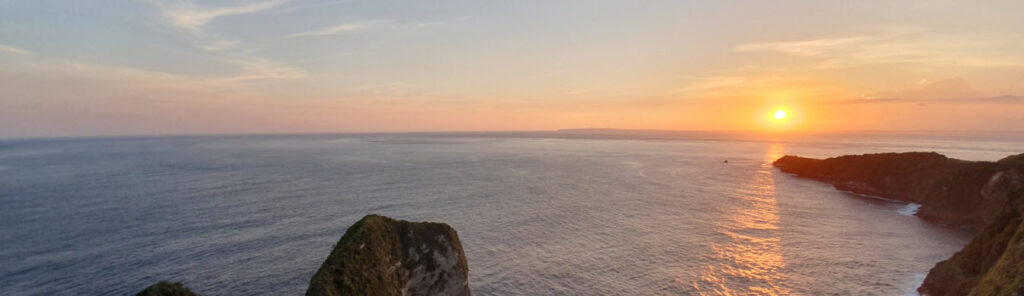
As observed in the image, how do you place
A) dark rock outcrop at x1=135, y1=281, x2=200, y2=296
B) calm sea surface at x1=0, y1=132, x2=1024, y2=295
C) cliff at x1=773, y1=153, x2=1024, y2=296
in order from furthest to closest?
calm sea surface at x1=0, y1=132, x2=1024, y2=295
cliff at x1=773, y1=153, x2=1024, y2=296
dark rock outcrop at x1=135, y1=281, x2=200, y2=296

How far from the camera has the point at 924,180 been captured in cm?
7544

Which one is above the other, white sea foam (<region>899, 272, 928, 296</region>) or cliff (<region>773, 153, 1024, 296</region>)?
cliff (<region>773, 153, 1024, 296</region>)

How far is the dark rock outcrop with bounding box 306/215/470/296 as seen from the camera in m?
24.5

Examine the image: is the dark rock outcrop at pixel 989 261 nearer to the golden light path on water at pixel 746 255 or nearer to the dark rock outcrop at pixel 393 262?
the golden light path on water at pixel 746 255

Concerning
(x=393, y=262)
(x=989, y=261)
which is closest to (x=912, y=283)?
(x=989, y=261)

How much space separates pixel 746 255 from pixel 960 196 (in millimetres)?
41441

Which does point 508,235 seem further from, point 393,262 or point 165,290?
point 165,290

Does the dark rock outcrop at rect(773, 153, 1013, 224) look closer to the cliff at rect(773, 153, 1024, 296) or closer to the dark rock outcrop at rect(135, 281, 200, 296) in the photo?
the cliff at rect(773, 153, 1024, 296)

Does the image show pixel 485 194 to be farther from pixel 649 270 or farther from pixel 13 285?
pixel 13 285

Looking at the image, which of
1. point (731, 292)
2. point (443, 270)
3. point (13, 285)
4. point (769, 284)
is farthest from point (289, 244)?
point (769, 284)

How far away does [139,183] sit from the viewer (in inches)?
3930

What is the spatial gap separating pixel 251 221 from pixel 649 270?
54.2m

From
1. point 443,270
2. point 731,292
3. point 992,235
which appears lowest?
point 731,292

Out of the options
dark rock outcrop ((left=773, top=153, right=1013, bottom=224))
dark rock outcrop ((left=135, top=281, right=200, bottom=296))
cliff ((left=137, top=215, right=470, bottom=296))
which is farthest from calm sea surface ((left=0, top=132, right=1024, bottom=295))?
dark rock outcrop ((left=135, top=281, right=200, bottom=296))
